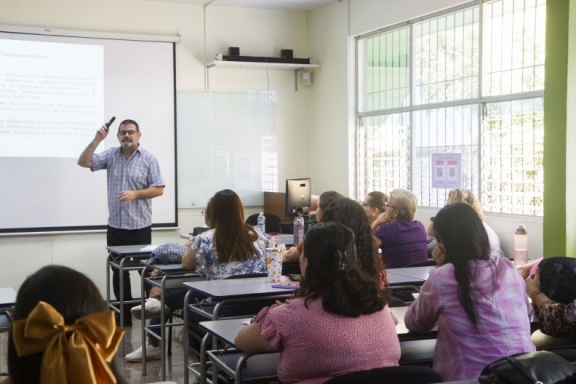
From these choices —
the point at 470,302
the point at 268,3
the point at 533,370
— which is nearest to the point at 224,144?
the point at 268,3

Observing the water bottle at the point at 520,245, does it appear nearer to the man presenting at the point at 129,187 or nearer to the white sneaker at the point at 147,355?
the white sneaker at the point at 147,355

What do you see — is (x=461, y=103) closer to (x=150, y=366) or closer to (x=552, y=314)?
(x=150, y=366)

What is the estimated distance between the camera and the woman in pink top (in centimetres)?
254

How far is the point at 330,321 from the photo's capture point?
256 cm

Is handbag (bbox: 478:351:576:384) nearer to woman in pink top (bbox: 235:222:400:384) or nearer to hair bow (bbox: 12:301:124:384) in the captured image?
woman in pink top (bbox: 235:222:400:384)

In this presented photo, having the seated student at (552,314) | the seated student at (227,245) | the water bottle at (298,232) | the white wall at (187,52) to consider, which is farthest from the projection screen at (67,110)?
the seated student at (552,314)

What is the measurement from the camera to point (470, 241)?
9.37 feet

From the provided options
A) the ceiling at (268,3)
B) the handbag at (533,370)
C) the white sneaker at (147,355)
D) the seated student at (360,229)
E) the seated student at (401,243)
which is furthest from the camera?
the ceiling at (268,3)

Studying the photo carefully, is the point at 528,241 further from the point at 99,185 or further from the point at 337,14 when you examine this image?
the point at 99,185

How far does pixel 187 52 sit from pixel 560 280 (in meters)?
5.82

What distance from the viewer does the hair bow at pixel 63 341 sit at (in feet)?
4.68

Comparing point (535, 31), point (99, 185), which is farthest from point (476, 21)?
point (99, 185)

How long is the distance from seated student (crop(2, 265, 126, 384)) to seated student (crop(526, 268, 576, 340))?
218 centimetres

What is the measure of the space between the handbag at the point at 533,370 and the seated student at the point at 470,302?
69 cm
